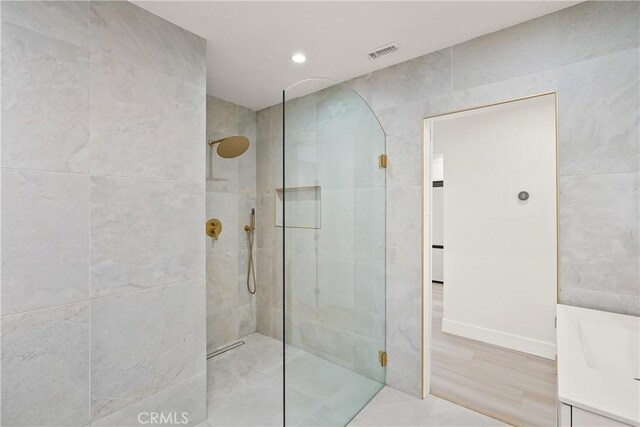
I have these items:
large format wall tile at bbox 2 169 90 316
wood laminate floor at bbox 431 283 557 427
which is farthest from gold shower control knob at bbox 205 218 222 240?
wood laminate floor at bbox 431 283 557 427

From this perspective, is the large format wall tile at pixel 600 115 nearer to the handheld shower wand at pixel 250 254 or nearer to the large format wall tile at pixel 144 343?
the large format wall tile at pixel 144 343

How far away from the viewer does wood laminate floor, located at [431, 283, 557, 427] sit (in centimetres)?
199

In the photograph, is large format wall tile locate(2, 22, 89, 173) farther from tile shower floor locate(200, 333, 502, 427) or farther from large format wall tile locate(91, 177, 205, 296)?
tile shower floor locate(200, 333, 502, 427)

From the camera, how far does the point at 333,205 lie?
5.65ft

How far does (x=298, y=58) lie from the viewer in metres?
2.17

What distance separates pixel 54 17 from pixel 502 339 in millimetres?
3909

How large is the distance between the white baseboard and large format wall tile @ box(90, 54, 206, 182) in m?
2.95

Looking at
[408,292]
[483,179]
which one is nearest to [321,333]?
[408,292]

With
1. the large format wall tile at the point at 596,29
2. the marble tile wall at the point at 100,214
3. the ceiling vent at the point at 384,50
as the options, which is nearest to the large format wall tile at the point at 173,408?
the marble tile wall at the point at 100,214

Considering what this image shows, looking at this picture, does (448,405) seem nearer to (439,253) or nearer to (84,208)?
(84,208)

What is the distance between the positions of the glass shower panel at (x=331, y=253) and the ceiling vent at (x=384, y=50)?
0.40 m

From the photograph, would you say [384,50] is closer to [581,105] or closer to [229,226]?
→ [581,105]

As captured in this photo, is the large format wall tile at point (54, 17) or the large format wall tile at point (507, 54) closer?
the large format wall tile at point (54, 17)

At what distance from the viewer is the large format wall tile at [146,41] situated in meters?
1.46
